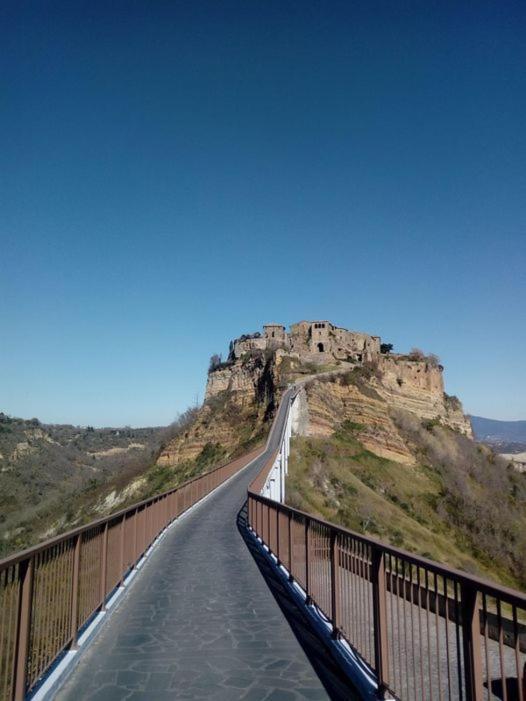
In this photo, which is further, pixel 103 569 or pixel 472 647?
pixel 103 569

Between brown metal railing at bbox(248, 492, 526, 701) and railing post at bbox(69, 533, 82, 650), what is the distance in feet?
9.81

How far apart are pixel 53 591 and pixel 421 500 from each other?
173ft

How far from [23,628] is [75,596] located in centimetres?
191

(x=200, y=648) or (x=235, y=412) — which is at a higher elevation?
(x=235, y=412)

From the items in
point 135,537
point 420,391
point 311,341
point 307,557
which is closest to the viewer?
point 307,557

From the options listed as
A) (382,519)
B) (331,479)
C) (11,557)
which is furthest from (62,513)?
(11,557)

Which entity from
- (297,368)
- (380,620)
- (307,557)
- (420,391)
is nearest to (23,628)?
(380,620)

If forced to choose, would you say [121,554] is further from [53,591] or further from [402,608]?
[402,608]

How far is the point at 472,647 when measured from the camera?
3541 millimetres

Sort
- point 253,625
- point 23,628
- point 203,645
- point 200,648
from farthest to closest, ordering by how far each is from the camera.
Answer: point 253,625, point 203,645, point 200,648, point 23,628

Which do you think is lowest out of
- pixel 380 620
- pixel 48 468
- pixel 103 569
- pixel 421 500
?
pixel 421 500

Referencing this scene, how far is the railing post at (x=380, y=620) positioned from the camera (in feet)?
16.1

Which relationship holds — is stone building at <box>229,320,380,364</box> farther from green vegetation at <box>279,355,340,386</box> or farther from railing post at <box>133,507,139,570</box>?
railing post at <box>133,507,139,570</box>

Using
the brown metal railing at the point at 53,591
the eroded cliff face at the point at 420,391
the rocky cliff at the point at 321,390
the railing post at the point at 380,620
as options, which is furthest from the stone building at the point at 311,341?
the railing post at the point at 380,620
